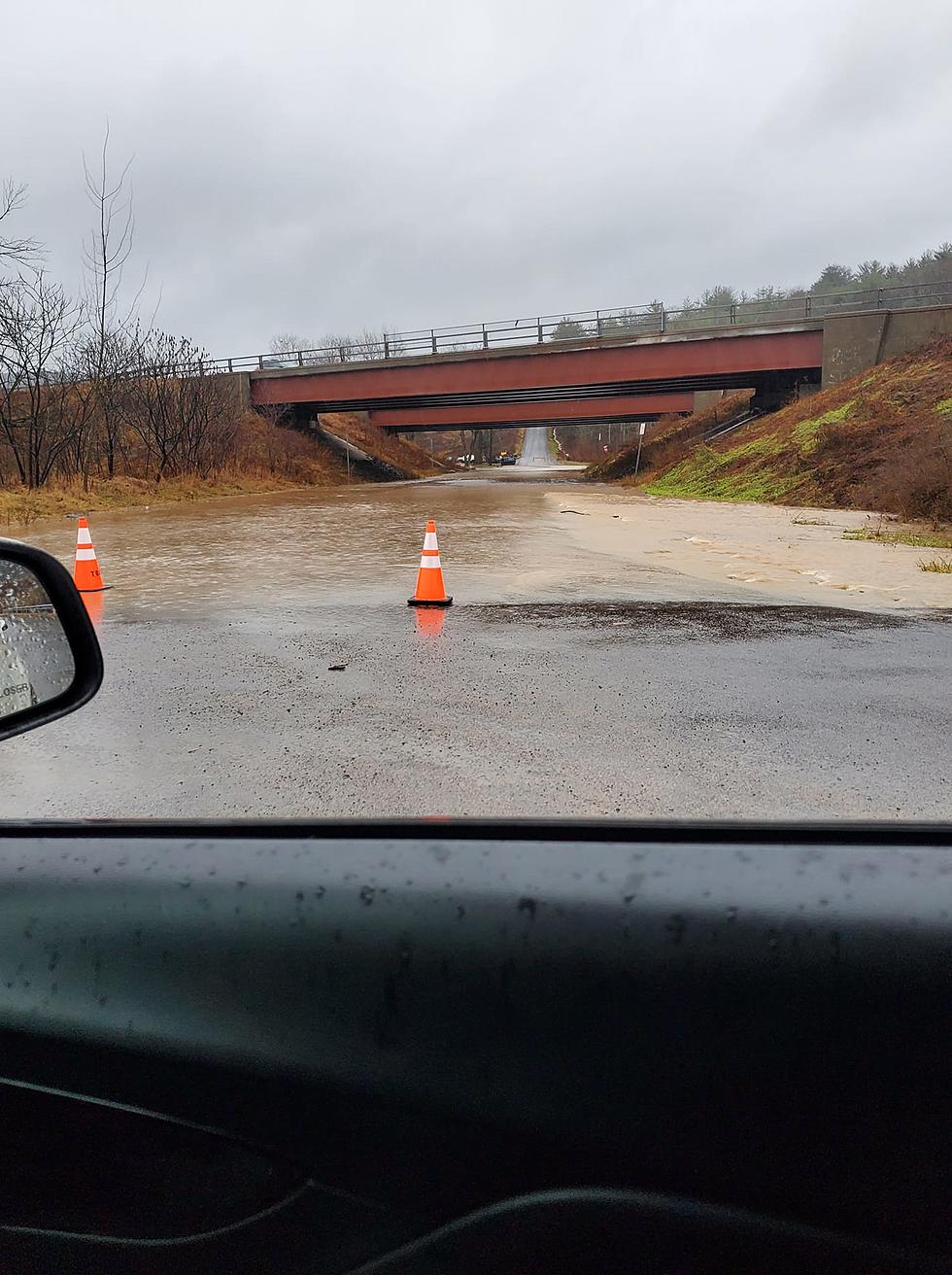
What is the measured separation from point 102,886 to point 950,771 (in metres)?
3.81

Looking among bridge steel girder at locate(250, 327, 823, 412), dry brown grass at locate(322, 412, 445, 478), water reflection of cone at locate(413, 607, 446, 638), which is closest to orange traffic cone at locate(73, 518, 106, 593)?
water reflection of cone at locate(413, 607, 446, 638)

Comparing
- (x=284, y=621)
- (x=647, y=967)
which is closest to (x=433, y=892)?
(x=647, y=967)

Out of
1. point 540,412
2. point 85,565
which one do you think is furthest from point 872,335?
point 85,565

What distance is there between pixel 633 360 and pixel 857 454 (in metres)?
18.4

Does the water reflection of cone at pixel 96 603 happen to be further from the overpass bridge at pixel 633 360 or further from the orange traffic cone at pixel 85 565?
the overpass bridge at pixel 633 360

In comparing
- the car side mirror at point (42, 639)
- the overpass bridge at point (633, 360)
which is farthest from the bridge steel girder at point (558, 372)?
the car side mirror at point (42, 639)

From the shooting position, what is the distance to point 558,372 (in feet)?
137

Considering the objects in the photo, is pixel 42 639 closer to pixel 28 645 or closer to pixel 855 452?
pixel 28 645

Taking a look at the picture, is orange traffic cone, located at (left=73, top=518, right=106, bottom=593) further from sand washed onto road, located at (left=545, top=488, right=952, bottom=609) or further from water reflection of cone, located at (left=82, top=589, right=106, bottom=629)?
sand washed onto road, located at (left=545, top=488, right=952, bottom=609)

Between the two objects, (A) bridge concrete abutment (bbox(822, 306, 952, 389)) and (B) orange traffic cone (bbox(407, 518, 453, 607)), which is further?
(A) bridge concrete abutment (bbox(822, 306, 952, 389))

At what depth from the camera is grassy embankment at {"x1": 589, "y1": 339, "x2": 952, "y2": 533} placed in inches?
652

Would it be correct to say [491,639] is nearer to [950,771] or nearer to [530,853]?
[950,771]

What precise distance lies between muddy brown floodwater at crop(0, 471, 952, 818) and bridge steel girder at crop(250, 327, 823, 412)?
101 ft

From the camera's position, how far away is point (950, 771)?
3900mm
